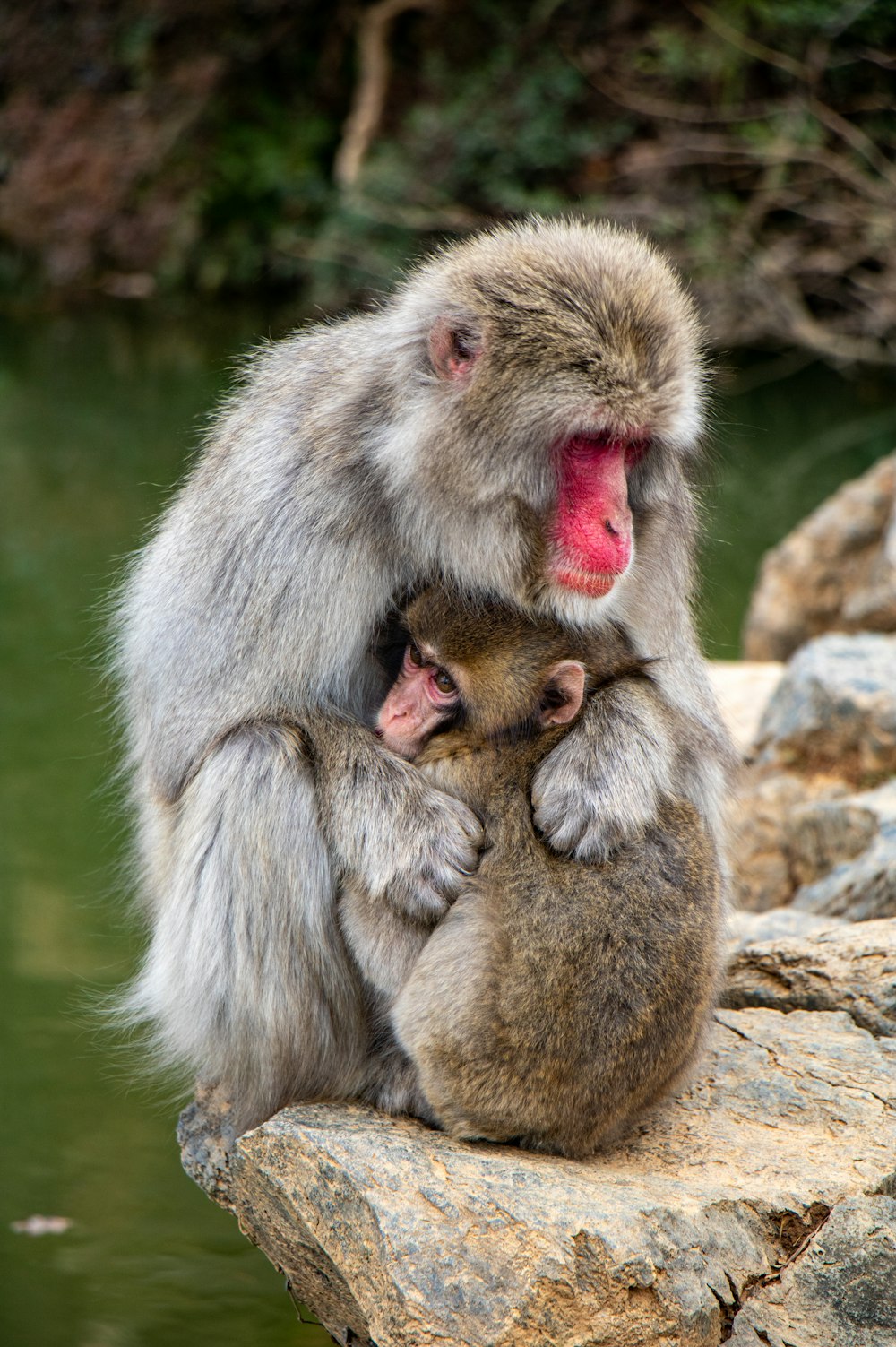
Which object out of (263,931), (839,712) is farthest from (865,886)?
(263,931)

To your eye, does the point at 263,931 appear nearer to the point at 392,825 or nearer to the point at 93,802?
the point at 392,825

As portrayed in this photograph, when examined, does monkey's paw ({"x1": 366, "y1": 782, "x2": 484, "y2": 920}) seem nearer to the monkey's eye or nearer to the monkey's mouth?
the monkey's eye

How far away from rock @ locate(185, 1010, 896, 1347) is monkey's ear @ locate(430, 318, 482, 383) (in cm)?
151

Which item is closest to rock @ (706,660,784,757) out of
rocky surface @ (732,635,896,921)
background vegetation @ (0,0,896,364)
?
rocky surface @ (732,635,896,921)

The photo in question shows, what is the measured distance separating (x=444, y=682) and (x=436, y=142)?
14.8m

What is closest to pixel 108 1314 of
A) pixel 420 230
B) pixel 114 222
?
pixel 420 230

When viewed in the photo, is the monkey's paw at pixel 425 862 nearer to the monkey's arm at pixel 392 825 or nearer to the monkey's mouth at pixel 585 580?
the monkey's arm at pixel 392 825

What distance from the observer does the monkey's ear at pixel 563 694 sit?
321 cm

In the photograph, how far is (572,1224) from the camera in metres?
2.70

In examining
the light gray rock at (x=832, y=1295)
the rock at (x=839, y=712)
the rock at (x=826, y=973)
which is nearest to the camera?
the light gray rock at (x=832, y=1295)

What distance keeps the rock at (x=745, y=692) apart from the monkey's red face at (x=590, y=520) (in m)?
3.03

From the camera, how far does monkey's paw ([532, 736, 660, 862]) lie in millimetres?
3051

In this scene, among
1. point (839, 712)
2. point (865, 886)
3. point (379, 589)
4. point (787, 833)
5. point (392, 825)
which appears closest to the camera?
point (392, 825)

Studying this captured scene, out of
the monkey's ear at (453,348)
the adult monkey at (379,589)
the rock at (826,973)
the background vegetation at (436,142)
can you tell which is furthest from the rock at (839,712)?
the background vegetation at (436,142)
